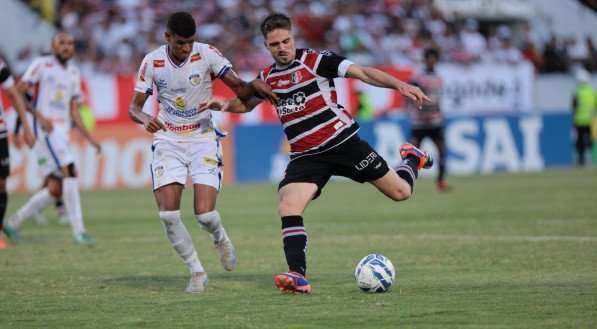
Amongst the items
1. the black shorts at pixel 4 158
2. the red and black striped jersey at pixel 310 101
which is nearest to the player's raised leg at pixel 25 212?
the black shorts at pixel 4 158

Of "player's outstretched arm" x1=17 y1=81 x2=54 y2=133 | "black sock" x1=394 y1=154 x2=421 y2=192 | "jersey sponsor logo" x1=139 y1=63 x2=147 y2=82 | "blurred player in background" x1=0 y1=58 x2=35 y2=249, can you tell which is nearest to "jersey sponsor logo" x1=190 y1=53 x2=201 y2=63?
"jersey sponsor logo" x1=139 y1=63 x2=147 y2=82

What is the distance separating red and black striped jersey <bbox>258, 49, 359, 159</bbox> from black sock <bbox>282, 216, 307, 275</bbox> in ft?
2.21

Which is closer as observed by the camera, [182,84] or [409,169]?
[182,84]

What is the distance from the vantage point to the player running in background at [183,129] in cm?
965

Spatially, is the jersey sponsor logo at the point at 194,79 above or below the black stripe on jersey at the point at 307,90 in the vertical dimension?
above

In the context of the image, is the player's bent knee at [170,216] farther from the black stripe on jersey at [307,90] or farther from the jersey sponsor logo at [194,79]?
the black stripe on jersey at [307,90]

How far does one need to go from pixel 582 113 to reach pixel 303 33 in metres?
8.28

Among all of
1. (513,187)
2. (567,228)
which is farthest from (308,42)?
(567,228)

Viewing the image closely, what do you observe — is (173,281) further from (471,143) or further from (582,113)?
(582,113)

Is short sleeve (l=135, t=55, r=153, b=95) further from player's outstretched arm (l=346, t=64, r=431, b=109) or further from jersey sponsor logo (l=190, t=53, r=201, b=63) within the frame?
player's outstretched arm (l=346, t=64, r=431, b=109)

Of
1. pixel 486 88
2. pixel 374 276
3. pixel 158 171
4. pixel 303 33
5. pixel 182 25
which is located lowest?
pixel 374 276

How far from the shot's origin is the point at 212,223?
9.82 metres

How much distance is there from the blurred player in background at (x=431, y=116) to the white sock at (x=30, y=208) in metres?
9.09

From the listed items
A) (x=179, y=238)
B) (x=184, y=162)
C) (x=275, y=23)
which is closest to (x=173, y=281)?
(x=179, y=238)
